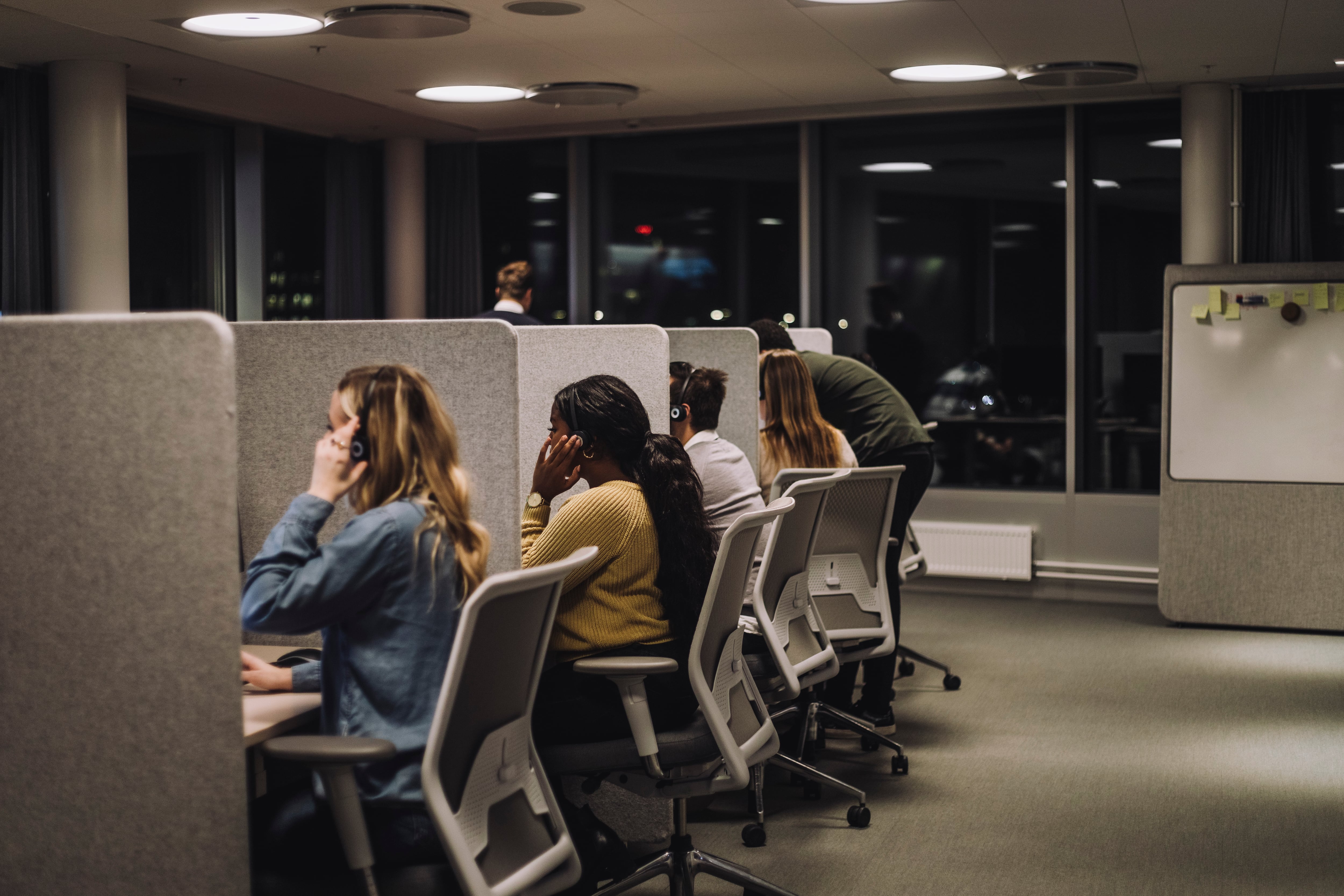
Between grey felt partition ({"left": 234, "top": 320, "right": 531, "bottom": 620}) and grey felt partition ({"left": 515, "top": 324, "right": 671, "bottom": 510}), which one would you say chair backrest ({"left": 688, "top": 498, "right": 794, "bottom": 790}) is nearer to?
grey felt partition ({"left": 234, "top": 320, "right": 531, "bottom": 620})

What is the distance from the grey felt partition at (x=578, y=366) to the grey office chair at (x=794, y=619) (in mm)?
532

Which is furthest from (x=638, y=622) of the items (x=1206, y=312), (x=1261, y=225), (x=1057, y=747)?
(x=1261, y=225)

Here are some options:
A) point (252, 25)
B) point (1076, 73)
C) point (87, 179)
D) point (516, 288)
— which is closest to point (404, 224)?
point (516, 288)

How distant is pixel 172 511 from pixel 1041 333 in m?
6.02

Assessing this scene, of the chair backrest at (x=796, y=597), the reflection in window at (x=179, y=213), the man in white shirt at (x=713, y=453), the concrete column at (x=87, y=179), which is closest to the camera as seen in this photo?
the chair backrest at (x=796, y=597)

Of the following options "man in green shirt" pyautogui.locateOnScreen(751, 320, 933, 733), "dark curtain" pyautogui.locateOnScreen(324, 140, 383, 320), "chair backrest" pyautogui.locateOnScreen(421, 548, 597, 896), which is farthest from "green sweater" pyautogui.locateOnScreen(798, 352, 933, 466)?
"dark curtain" pyautogui.locateOnScreen(324, 140, 383, 320)

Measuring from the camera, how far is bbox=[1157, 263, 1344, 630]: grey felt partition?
577cm

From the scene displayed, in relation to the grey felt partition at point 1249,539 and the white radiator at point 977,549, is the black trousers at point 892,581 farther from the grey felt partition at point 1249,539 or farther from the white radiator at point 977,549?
the white radiator at point 977,549

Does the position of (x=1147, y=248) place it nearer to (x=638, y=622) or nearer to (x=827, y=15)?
(x=827, y=15)

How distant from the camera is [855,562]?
3.64 m

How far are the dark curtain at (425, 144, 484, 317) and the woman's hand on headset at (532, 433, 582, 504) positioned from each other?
17.5 ft

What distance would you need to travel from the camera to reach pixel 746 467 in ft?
11.8

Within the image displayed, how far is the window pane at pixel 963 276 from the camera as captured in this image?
704cm

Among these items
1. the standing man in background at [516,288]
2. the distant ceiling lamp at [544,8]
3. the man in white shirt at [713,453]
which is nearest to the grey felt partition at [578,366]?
the man in white shirt at [713,453]
